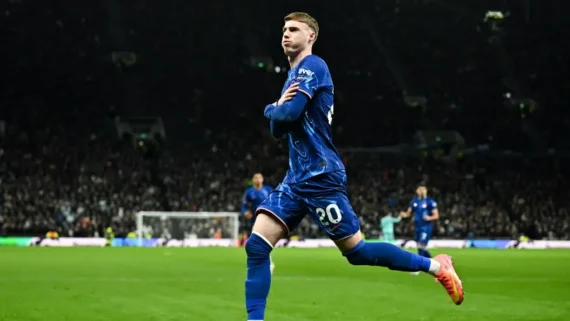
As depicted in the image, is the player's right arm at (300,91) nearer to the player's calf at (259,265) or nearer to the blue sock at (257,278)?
the player's calf at (259,265)

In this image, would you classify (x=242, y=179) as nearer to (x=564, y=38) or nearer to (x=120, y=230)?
(x=120, y=230)

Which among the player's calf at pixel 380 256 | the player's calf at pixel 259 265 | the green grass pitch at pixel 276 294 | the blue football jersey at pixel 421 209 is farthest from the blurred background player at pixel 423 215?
the player's calf at pixel 259 265

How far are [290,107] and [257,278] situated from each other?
4.08ft

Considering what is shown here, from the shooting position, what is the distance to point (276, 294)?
11672 millimetres

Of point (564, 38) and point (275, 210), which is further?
point (564, 38)

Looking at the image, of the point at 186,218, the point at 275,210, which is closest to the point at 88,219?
the point at 186,218

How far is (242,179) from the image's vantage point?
42.4m

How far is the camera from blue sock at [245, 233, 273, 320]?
6078 millimetres

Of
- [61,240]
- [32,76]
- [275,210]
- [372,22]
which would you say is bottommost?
[61,240]

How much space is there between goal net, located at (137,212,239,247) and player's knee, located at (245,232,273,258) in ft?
93.5

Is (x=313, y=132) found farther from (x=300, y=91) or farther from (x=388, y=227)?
(x=388, y=227)

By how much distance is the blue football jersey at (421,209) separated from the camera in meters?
19.9

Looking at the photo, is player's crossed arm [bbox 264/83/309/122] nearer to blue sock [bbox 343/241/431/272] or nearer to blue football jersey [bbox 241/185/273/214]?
blue sock [bbox 343/241/431/272]

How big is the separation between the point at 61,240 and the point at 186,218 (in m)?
5.00
